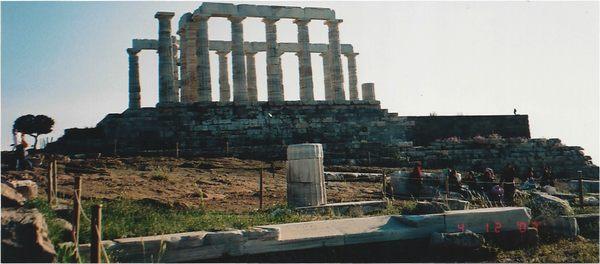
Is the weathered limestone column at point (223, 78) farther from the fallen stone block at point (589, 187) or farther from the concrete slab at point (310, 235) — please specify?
the concrete slab at point (310, 235)

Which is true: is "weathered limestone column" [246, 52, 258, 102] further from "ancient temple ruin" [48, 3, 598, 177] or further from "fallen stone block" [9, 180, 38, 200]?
"fallen stone block" [9, 180, 38, 200]

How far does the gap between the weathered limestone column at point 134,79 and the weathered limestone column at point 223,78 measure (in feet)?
18.1

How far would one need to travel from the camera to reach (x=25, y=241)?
5.63m

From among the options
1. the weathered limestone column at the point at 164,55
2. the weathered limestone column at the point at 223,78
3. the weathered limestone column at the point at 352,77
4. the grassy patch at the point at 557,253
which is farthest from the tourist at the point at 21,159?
the weathered limestone column at the point at 352,77

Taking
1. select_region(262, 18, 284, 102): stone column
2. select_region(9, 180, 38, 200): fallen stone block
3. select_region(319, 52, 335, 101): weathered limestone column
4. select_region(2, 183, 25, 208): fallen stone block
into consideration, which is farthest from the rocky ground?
select_region(319, 52, 335, 101): weathered limestone column

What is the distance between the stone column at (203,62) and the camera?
28436mm

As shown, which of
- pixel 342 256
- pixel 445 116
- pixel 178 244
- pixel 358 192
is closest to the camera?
pixel 178 244

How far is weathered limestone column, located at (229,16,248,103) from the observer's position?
2906 centimetres

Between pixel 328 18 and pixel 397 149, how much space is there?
383 inches

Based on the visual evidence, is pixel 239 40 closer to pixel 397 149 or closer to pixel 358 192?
pixel 397 149

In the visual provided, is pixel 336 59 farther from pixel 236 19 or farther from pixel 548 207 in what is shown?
pixel 548 207

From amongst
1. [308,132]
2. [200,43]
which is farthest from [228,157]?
[200,43]

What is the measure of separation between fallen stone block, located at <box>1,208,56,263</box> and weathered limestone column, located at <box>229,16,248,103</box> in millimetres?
23177

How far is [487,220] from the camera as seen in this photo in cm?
870
